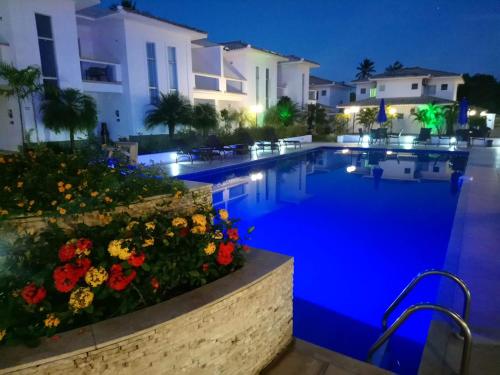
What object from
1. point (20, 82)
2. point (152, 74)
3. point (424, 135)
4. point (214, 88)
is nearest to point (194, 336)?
point (20, 82)

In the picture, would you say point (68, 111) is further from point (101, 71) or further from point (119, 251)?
point (119, 251)

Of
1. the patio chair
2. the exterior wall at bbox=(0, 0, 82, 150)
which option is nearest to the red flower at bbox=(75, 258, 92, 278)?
the exterior wall at bbox=(0, 0, 82, 150)

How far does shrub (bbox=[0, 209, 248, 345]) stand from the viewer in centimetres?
221

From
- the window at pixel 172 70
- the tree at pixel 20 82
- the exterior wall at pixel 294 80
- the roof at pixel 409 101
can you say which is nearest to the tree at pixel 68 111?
the tree at pixel 20 82

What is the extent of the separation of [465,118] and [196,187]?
19.7m

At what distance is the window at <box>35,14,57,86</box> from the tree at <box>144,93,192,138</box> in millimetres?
4296

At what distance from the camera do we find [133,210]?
12.2ft

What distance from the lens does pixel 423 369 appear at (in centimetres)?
287

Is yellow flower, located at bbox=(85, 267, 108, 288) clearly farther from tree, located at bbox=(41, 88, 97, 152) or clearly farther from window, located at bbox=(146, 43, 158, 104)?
window, located at bbox=(146, 43, 158, 104)

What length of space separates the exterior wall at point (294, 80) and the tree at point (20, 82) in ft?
67.0

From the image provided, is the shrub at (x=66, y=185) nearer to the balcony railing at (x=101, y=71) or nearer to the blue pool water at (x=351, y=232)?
the blue pool water at (x=351, y=232)

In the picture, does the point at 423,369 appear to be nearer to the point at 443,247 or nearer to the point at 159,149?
the point at 443,247

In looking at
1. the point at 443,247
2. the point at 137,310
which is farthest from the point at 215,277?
the point at 443,247

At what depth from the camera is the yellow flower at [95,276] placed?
2316 mm
